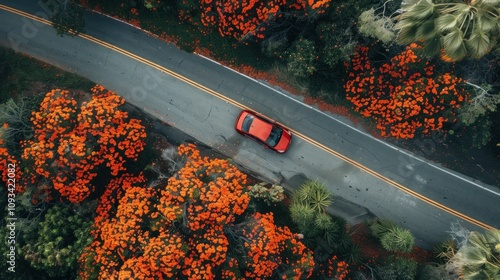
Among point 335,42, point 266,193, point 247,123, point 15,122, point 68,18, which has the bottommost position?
point 15,122

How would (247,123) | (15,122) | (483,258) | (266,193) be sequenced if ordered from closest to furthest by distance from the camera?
(483,258) < (15,122) < (266,193) < (247,123)

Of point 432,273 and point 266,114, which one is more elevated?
point 266,114

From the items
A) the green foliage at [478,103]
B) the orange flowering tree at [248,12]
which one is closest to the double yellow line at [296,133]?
the orange flowering tree at [248,12]

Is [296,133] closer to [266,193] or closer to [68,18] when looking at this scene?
[266,193]

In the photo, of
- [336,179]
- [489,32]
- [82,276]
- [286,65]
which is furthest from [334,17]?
[82,276]

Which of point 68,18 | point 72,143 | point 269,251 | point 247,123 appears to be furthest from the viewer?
point 247,123

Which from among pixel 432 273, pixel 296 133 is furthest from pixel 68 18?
pixel 432 273

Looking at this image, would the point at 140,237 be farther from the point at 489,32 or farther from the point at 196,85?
the point at 489,32
